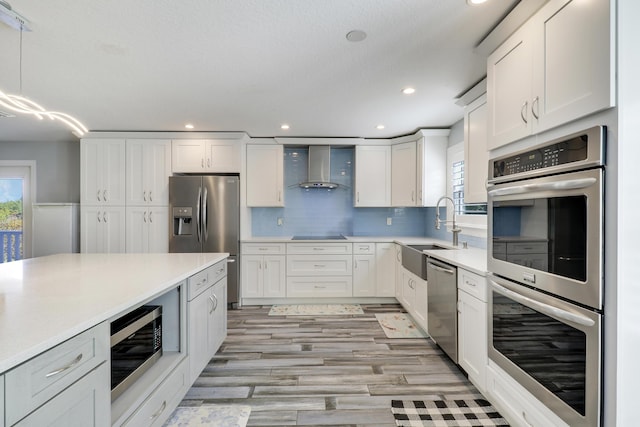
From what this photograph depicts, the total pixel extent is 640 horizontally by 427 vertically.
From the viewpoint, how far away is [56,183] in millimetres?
4629

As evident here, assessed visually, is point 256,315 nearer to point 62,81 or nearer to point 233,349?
point 233,349

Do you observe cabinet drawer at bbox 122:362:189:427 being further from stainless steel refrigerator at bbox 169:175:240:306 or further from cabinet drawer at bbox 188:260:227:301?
stainless steel refrigerator at bbox 169:175:240:306

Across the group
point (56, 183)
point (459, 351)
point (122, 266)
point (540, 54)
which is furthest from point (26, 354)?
point (56, 183)

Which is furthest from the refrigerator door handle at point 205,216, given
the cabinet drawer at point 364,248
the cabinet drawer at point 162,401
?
the cabinet drawer at point 162,401

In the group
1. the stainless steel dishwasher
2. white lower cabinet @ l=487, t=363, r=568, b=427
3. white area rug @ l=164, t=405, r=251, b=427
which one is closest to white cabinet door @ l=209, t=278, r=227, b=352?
white area rug @ l=164, t=405, r=251, b=427

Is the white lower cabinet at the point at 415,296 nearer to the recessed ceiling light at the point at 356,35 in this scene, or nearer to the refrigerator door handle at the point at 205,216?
the recessed ceiling light at the point at 356,35

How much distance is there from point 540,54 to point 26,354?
228cm

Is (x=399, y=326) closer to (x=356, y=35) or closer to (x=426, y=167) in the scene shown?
(x=426, y=167)

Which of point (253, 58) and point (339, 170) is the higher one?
point (253, 58)

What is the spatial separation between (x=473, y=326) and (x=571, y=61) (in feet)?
5.35

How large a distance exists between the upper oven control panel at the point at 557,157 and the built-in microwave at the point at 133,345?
2145mm

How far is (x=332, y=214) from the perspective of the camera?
4613mm

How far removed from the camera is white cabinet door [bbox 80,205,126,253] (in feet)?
Answer: 12.9

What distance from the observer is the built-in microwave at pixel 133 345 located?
4.57 ft
